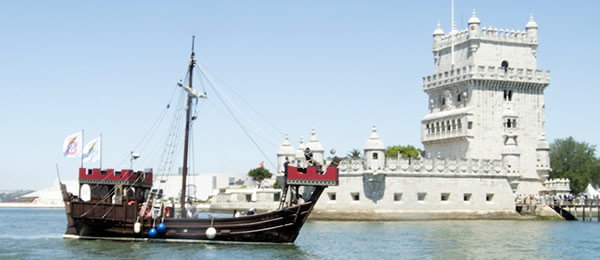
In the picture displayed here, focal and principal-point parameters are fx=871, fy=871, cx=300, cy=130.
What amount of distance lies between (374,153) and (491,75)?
47.5 ft

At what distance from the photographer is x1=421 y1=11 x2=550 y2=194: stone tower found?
231 ft

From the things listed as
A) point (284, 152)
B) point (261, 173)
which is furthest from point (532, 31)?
point (261, 173)

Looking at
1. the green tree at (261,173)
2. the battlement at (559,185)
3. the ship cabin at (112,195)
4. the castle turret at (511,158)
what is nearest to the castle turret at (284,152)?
the castle turret at (511,158)

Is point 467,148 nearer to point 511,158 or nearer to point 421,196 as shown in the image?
point 511,158

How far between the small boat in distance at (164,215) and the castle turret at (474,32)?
32.8 m

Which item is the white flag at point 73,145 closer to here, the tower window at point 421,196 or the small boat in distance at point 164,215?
the small boat in distance at point 164,215

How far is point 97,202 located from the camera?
141ft

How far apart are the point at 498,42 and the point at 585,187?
19817mm

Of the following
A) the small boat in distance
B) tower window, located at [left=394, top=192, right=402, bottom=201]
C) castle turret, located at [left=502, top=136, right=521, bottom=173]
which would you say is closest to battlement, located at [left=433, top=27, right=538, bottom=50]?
castle turret, located at [left=502, top=136, right=521, bottom=173]

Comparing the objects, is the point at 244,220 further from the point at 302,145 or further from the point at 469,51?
the point at 469,51

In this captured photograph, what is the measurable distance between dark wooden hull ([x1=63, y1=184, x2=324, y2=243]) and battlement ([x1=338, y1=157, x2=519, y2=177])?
70.8 feet

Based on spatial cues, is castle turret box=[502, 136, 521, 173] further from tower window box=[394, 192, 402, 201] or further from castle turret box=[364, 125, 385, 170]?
castle turret box=[364, 125, 385, 170]

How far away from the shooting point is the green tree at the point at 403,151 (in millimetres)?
90750

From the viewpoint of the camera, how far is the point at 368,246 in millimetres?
42594
